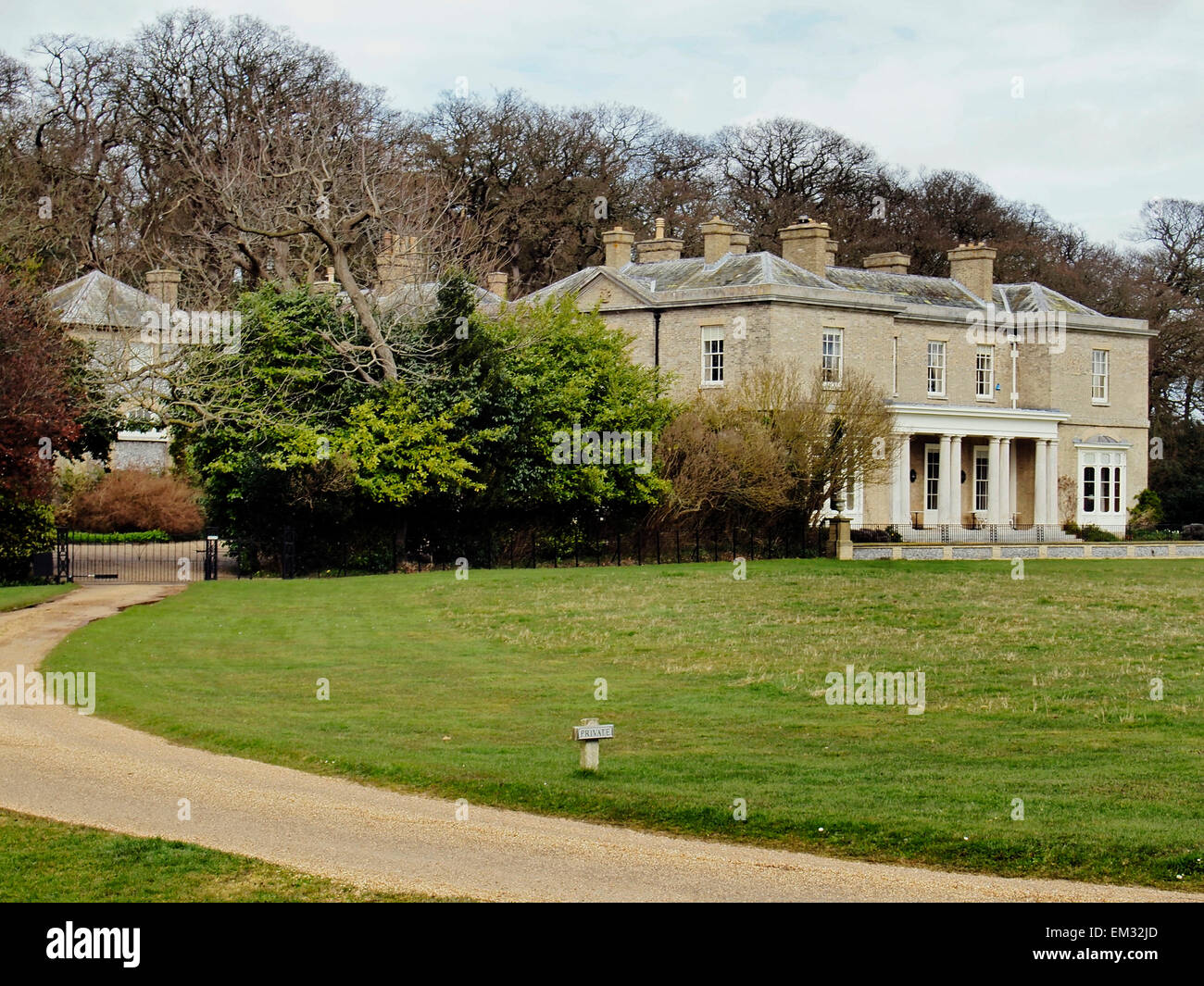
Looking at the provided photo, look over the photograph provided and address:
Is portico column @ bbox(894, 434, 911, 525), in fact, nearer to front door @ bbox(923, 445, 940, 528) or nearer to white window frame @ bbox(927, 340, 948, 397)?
front door @ bbox(923, 445, 940, 528)

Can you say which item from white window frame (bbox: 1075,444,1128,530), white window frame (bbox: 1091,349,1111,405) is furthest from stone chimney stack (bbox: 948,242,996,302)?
white window frame (bbox: 1075,444,1128,530)

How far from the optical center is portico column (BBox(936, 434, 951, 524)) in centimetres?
5166

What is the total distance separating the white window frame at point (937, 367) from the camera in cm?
5306

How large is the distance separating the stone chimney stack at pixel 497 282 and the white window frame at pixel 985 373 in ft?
61.0

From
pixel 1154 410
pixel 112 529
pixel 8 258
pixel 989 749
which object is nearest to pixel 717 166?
pixel 1154 410

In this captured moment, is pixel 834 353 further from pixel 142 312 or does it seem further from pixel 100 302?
pixel 100 302

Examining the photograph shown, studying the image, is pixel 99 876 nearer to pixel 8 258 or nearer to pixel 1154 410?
pixel 8 258

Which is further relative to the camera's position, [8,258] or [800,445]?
[800,445]

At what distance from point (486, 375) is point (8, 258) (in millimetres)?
11990

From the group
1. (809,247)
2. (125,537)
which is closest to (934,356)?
(809,247)

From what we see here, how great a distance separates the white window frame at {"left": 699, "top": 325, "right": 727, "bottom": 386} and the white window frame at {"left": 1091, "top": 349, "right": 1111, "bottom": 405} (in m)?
17.7

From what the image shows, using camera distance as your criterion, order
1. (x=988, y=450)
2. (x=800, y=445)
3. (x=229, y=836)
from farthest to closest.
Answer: (x=988, y=450), (x=800, y=445), (x=229, y=836)

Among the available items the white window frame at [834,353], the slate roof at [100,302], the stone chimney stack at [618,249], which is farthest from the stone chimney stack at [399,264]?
the white window frame at [834,353]

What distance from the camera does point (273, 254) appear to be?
42.0 m
